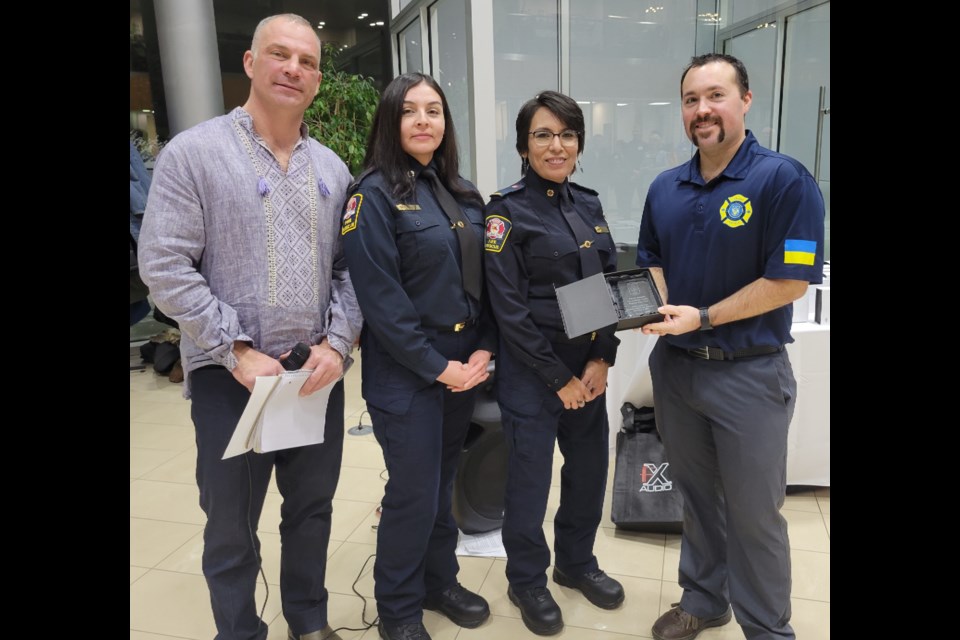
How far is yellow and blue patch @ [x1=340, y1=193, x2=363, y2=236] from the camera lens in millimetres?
1852

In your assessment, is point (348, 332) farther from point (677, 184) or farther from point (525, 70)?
point (525, 70)

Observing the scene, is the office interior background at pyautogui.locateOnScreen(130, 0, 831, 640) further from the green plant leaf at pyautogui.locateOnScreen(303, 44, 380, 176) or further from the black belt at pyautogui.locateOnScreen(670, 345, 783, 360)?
the black belt at pyautogui.locateOnScreen(670, 345, 783, 360)

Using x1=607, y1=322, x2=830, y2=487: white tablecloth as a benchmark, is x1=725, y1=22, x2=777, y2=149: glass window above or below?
above

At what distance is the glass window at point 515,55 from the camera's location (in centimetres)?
480

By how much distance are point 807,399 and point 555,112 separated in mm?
1869

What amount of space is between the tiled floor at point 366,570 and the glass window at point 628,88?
2.56 metres

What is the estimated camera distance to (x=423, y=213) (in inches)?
76.2

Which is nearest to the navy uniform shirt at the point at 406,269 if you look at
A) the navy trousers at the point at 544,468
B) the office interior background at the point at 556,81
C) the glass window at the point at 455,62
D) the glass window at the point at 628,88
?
the navy trousers at the point at 544,468

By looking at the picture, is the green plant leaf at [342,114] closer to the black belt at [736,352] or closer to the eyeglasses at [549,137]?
the eyeglasses at [549,137]

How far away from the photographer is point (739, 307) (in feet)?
5.80

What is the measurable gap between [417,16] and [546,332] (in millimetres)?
5119

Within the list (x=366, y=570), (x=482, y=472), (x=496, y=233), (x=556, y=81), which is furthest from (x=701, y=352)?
(x=556, y=81)

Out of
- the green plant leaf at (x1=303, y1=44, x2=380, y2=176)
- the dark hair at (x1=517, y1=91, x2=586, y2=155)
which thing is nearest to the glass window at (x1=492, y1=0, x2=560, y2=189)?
the green plant leaf at (x1=303, y1=44, x2=380, y2=176)
